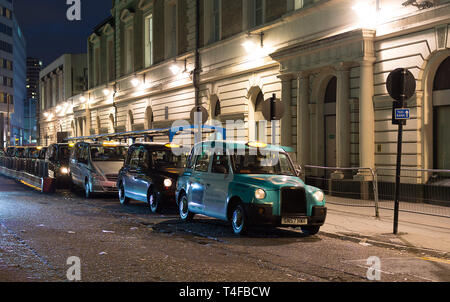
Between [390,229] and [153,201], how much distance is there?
616cm

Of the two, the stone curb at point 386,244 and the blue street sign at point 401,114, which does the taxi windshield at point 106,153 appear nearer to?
the stone curb at point 386,244

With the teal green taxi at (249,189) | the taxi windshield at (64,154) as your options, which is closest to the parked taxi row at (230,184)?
the teal green taxi at (249,189)

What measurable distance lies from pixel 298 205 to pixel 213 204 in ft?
6.04

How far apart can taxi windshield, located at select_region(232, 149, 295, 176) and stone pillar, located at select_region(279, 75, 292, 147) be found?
10142 mm

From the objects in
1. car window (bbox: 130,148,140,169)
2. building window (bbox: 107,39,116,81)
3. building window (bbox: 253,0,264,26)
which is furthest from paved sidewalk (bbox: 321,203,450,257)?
building window (bbox: 107,39,116,81)

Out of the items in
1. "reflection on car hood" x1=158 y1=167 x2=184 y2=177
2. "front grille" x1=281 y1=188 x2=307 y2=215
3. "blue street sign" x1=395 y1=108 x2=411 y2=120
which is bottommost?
"front grille" x1=281 y1=188 x2=307 y2=215

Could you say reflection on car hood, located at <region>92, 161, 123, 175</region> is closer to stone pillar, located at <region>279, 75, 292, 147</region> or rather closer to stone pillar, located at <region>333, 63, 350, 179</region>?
stone pillar, located at <region>279, 75, 292, 147</region>

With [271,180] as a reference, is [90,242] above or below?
below

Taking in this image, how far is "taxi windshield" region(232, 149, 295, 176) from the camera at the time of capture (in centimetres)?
1195

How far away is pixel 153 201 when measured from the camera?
1560cm

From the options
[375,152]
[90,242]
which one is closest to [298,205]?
[90,242]

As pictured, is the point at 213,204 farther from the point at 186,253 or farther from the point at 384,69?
the point at 384,69

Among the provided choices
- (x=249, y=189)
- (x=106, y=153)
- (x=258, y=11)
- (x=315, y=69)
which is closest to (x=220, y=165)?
(x=249, y=189)

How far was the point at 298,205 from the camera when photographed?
11.2 metres
